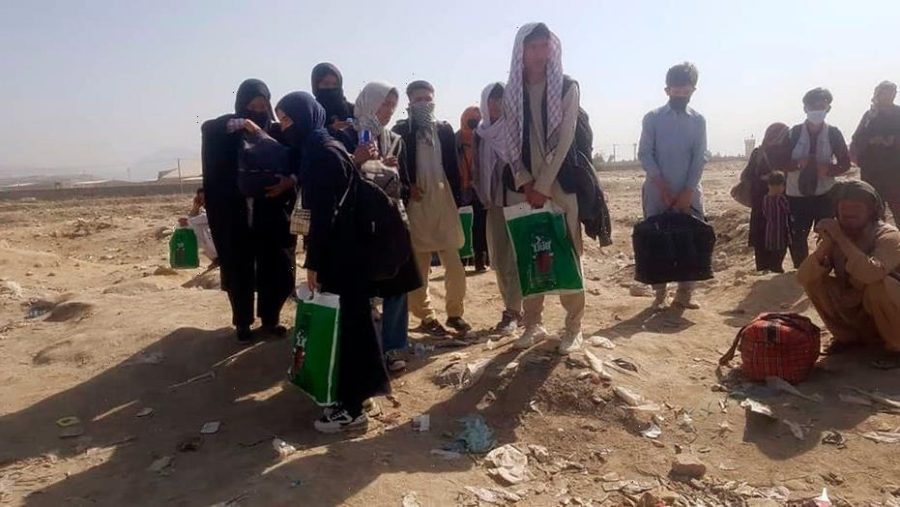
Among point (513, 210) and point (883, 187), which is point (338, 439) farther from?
point (883, 187)

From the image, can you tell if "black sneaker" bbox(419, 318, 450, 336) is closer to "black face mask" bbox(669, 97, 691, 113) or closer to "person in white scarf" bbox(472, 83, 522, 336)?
"person in white scarf" bbox(472, 83, 522, 336)

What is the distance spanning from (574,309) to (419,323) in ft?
5.90

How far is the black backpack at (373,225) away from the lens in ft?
12.9

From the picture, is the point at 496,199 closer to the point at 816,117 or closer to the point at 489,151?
the point at 489,151

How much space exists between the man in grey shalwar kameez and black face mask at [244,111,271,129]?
9.45 feet

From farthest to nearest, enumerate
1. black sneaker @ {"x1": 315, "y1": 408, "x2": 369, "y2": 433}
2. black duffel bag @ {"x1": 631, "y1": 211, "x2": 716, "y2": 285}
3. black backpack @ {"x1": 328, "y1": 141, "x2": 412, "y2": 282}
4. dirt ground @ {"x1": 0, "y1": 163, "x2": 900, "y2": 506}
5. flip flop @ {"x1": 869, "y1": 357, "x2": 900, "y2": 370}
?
1. black duffel bag @ {"x1": 631, "y1": 211, "x2": 716, "y2": 285}
2. flip flop @ {"x1": 869, "y1": 357, "x2": 900, "y2": 370}
3. black sneaker @ {"x1": 315, "y1": 408, "x2": 369, "y2": 433}
4. black backpack @ {"x1": 328, "y1": 141, "x2": 412, "y2": 282}
5. dirt ground @ {"x1": 0, "y1": 163, "x2": 900, "y2": 506}

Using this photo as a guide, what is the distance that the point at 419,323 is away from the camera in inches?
237

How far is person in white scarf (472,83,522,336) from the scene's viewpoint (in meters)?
4.97

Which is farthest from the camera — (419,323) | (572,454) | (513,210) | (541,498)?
(419,323)


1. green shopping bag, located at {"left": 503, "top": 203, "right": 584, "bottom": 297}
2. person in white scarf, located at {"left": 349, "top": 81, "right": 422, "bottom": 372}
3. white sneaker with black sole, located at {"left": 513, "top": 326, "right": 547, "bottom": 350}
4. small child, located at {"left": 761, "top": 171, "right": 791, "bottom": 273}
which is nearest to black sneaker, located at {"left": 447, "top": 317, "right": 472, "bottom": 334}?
person in white scarf, located at {"left": 349, "top": 81, "right": 422, "bottom": 372}

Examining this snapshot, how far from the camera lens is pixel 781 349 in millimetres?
4469

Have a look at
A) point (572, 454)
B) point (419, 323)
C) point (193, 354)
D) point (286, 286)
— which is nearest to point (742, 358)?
point (572, 454)

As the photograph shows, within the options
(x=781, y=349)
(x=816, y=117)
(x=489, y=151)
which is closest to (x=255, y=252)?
(x=489, y=151)

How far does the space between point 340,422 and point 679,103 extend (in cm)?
362
